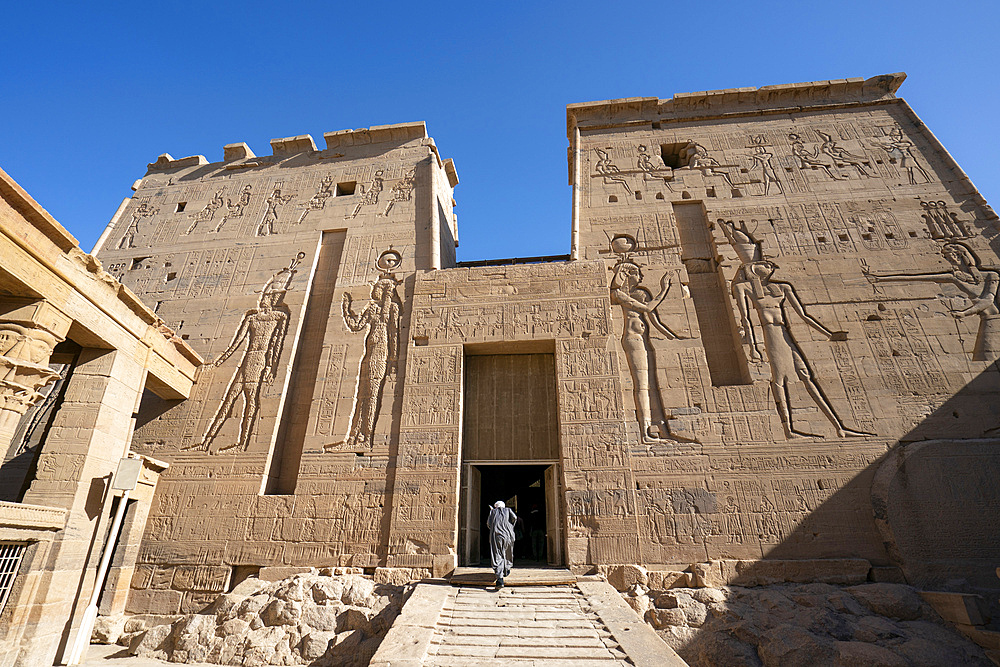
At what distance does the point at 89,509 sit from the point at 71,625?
1.43 metres

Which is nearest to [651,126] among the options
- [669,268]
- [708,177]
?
[708,177]

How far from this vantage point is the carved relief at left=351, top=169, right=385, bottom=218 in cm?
1159

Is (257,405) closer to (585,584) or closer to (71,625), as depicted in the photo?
(71,625)

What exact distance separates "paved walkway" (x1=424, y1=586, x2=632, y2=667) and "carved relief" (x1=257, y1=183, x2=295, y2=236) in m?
9.26

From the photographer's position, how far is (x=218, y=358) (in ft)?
31.9

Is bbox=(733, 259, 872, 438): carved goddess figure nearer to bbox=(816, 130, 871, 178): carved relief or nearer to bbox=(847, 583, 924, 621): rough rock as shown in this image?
bbox=(847, 583, 924, 621): rough rock

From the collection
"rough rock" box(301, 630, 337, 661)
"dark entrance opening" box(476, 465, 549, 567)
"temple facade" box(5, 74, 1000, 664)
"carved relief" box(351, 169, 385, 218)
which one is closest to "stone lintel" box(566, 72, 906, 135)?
"temple facade" box(5, 74, 1000, 664)

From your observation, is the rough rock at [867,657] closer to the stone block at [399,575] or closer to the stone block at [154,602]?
the stone block at [399,575]

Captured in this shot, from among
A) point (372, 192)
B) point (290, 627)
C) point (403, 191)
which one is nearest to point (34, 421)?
point (290, 627)

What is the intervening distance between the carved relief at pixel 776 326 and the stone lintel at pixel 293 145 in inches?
420

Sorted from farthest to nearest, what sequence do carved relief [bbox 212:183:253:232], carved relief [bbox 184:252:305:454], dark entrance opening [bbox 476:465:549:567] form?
carved relief [bbox 212:183:253:232], dark entrance opening [bbox 476:465:549:567], carved relief [bbox 184:252:305:454]

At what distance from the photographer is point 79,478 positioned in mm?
6730

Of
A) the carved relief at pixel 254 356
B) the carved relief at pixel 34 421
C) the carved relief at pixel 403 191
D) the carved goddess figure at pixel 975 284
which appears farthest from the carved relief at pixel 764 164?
the carved relief at pixel 34 421

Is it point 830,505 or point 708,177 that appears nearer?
point 830,505
